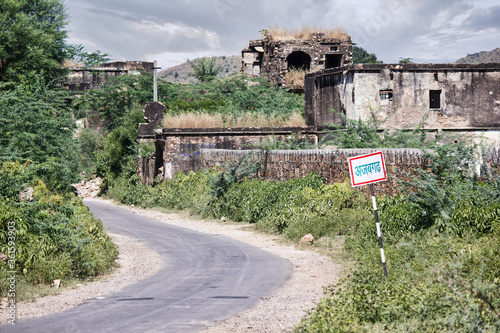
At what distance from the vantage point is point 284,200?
18.1 m

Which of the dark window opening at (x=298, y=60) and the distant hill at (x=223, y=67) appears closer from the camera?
the dark window opening at (x=298, y=60)

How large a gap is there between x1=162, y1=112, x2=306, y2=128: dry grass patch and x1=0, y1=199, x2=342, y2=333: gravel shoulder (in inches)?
436

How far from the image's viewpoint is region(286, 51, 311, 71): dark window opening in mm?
42781

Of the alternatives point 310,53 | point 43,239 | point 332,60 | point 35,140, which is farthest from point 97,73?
point 43,239

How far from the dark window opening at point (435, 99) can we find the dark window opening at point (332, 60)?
17.5m

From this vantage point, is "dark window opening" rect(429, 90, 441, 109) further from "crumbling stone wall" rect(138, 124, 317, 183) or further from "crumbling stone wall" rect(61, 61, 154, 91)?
"crumbling stone wall" rect(61, 61, 154, 91)

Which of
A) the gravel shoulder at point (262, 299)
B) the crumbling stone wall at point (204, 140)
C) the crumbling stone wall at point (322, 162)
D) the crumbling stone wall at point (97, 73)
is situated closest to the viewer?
the gravel shoulder at point (262, 299)

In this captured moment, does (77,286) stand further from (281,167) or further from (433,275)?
(281,167)

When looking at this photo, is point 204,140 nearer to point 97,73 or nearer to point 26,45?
point 26,45

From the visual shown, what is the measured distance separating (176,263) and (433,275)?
5.93m

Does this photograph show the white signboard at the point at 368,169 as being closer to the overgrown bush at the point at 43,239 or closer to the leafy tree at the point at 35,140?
the overgrown bush at the point at 43,239

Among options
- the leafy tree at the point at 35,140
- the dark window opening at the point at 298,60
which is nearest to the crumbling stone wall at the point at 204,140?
the leafy tree at the point at 35,140

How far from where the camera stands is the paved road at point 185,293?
301 inches

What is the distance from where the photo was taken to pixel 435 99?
959 inches
